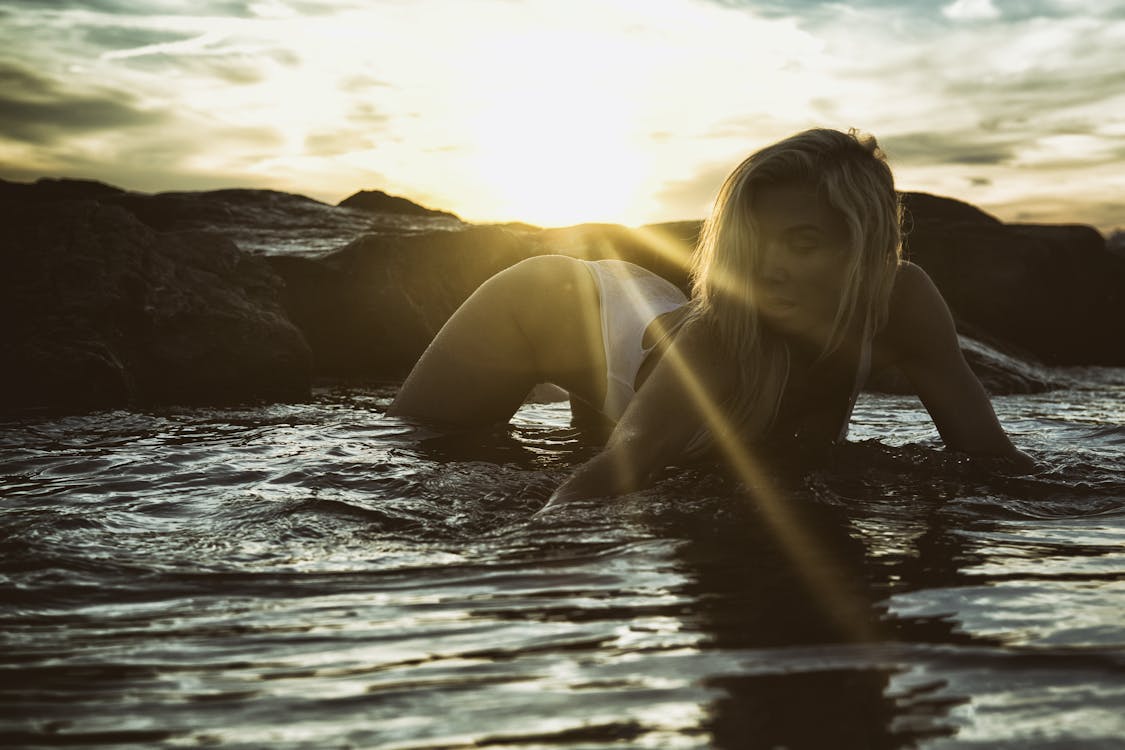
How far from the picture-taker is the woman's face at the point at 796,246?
10.7 feet

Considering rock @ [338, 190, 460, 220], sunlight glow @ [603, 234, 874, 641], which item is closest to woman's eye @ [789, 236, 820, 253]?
sunlight glow @ [603, 234, 874, 641]

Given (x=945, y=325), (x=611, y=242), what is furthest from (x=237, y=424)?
(x=611, y=242)

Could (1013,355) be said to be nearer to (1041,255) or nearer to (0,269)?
(1041,255)

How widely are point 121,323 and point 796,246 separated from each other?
4.54 m

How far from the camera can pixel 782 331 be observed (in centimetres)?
344

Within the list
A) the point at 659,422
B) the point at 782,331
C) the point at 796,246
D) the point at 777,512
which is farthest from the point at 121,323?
the point at 777,512

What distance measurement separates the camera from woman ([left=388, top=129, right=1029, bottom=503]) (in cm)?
324

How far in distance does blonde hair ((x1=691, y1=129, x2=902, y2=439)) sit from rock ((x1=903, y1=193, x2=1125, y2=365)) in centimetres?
975

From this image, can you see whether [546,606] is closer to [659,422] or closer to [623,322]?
[659,422]

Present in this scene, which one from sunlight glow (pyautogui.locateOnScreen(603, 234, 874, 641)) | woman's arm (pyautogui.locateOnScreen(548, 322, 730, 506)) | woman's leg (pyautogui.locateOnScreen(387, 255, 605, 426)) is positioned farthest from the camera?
woman's leg (pyautogui.locateOnScreen(387, 255, 605, 426))

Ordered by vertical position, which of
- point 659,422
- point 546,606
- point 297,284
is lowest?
point 546,606

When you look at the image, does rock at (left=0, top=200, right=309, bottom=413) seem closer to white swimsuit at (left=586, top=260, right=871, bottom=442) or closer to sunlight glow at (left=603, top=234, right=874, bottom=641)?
white swimsuit at (left=586, top=260, right=871, bottom=442)

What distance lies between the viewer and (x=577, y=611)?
2.01 meters

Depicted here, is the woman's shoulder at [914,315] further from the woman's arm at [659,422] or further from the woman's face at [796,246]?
the woman's arm at [659,422]
